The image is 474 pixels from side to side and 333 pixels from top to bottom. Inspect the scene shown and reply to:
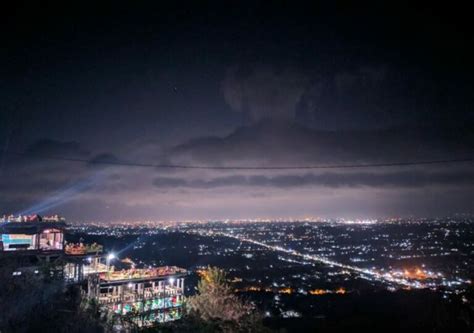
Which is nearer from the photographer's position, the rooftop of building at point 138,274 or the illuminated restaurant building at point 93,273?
the illuminated restaurant building at point 93,273

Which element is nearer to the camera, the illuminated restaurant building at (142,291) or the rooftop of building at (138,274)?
the illuminated restaurant building at (142,291)

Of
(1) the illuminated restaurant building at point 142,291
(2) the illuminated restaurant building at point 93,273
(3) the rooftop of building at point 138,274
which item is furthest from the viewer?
(3) the rooftop of building at point 138,274

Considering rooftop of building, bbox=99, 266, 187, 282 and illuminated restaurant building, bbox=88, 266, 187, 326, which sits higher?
rooftop of building, bbox=99, 266, 187, 282

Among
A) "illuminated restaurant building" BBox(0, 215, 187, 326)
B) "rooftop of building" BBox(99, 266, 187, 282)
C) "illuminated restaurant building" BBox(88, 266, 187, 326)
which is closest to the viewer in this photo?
"illuminated restaurant building" BBox(0, 215, 187, 326)

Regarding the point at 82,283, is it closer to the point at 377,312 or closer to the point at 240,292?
the point at 377,312

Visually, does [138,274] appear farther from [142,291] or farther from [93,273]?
[93,273]

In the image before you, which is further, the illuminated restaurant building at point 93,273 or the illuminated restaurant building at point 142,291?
the illuminated restaurant building at point 142,291

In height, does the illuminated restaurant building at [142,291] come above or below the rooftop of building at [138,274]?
below

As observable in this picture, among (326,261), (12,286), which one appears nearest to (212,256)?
(326,261)

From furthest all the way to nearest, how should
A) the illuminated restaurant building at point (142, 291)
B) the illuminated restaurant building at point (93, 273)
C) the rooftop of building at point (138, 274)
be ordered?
the rooftop of building at point (138, 274), the illuminated restaurant building at point (142, 291), the illuminated restaurant building at point (93, 273)
